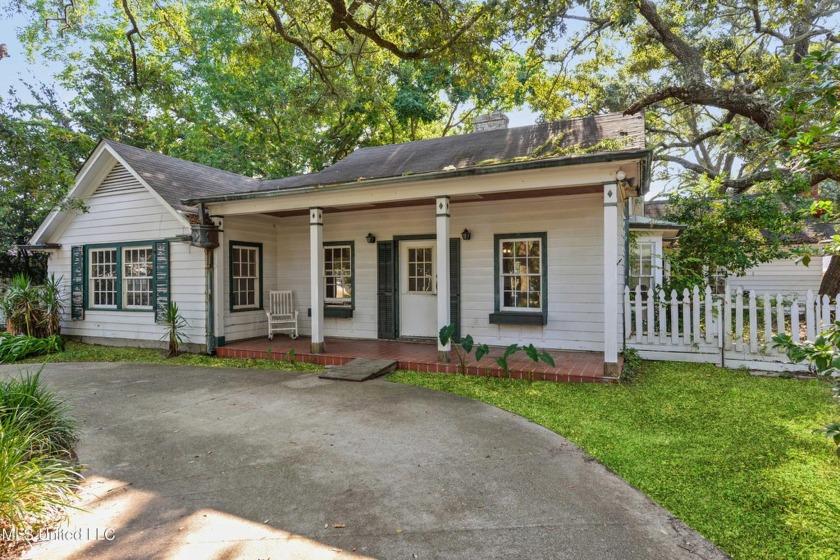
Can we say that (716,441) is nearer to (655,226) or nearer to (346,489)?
(346,489)

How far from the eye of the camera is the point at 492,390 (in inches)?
219

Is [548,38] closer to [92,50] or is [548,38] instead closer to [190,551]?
[190,551]

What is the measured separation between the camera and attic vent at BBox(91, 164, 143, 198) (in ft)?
30.1

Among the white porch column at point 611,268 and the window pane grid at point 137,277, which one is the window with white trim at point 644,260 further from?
the window pane grid at point 137,277

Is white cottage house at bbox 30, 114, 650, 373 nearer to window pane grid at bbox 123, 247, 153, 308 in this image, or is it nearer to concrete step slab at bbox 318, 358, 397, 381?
window pane grid at bbox 123, 247, 153, 308

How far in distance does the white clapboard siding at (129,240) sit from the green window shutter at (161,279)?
0.12 metres

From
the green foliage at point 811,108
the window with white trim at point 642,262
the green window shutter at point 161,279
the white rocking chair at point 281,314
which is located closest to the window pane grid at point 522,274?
the white rocking chair at point 281,314

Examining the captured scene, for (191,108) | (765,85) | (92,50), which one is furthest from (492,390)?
(92,50)

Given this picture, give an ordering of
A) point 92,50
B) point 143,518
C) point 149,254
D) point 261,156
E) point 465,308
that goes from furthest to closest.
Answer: point 261,156 < point 92,50 < point 149,254 < point 465,308 < point 143,518

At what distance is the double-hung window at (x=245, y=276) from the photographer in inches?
345

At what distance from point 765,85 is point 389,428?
13.6m

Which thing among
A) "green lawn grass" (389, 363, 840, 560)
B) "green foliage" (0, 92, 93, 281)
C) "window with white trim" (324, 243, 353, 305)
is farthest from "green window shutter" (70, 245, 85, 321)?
"green lawn grass" (389, 363, 840, 560)

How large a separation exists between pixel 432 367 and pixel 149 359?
547cm

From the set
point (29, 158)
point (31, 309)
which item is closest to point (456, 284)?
point (29, 158)
